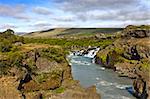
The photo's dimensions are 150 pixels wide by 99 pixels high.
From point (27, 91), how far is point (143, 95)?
38.7 feet

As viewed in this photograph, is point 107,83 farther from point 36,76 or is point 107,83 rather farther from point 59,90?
point 36,76

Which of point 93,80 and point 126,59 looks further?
point 126,59

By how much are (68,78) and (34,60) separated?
3434 mm

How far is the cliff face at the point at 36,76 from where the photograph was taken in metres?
25.8

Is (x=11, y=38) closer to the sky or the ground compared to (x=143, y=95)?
closer to the sky

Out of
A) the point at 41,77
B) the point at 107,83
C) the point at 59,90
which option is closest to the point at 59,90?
the point at 59,90

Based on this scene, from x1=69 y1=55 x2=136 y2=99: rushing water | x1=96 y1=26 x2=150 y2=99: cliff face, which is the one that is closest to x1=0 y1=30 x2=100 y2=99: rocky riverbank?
x1=69 y1=55 x2=136 y2=99: rushing water

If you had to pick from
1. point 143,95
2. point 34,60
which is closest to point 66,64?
point 34,60

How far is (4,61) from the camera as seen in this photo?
1040 inches

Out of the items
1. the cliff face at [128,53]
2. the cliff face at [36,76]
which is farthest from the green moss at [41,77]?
the cliff face at [128,53]

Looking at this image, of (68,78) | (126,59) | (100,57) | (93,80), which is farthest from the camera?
(100,57)

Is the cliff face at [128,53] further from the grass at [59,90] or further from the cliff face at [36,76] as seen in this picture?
the grass at [59,90]

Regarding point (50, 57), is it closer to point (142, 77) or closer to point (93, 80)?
point (142, 77)

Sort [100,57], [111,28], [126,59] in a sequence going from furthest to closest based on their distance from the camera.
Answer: [111,28] < [100,57] < [126,59]
